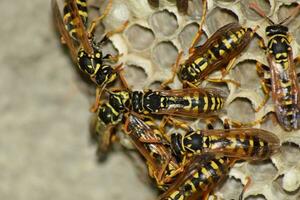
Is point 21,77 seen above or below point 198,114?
below

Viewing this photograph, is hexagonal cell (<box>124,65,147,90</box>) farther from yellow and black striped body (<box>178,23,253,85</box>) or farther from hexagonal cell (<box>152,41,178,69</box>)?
yellow and black striped body (<box>178,23,253,85</box>)

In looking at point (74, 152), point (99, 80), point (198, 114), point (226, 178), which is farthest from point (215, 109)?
point (74, 152)

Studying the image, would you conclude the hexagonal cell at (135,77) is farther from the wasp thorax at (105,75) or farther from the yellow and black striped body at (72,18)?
the yellow and black striped body at (72,18)

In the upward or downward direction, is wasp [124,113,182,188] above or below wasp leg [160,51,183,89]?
below

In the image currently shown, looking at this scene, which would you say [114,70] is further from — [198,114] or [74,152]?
[74,152]

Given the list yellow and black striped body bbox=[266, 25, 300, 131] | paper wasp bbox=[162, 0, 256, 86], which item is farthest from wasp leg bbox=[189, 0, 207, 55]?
yellow and black striped body bbox=[266, 25, 300, 131]

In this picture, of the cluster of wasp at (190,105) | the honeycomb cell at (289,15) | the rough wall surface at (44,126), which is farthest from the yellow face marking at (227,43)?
the rough wall surface at (44,126)
